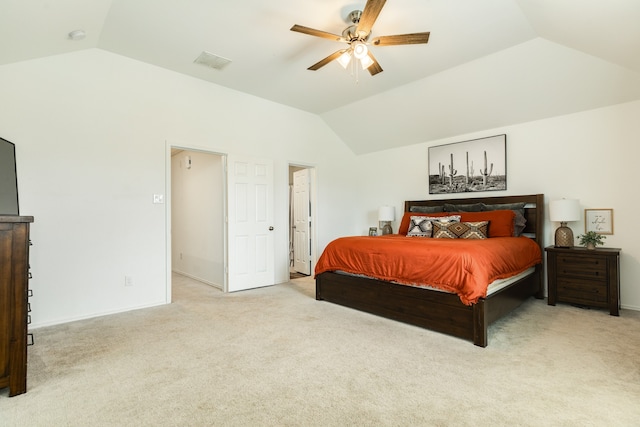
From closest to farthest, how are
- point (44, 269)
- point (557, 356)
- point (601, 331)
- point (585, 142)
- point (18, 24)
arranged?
point (557, 356)
point (18, 24)
point (601, 331)
point (44, 269)
point (585, 142)

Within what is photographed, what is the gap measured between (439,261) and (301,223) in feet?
11.6

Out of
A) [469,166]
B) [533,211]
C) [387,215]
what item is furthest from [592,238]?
[387,215]

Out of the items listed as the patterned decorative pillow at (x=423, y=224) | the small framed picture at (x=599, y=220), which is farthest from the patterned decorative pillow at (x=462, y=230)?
the small framed picture at (x=599, y=220)

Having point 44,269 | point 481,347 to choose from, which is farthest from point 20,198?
point 481,347

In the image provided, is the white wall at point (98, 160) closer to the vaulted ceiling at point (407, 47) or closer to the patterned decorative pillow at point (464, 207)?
the vaulted ceiling at point (407, 47)

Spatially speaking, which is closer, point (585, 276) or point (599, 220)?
point (585, 276)

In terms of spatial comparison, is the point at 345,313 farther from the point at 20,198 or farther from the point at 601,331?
the point at 20,198

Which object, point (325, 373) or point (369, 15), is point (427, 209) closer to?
point (369, 15)

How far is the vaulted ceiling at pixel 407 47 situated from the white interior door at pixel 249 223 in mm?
1157

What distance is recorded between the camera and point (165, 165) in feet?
12.5

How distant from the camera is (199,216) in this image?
17.1 ft

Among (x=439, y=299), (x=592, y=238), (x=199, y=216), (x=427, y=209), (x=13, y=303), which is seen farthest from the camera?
(x=199, y=216)

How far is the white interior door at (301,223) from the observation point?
18.6 feet

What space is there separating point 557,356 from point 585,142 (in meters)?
2.81
